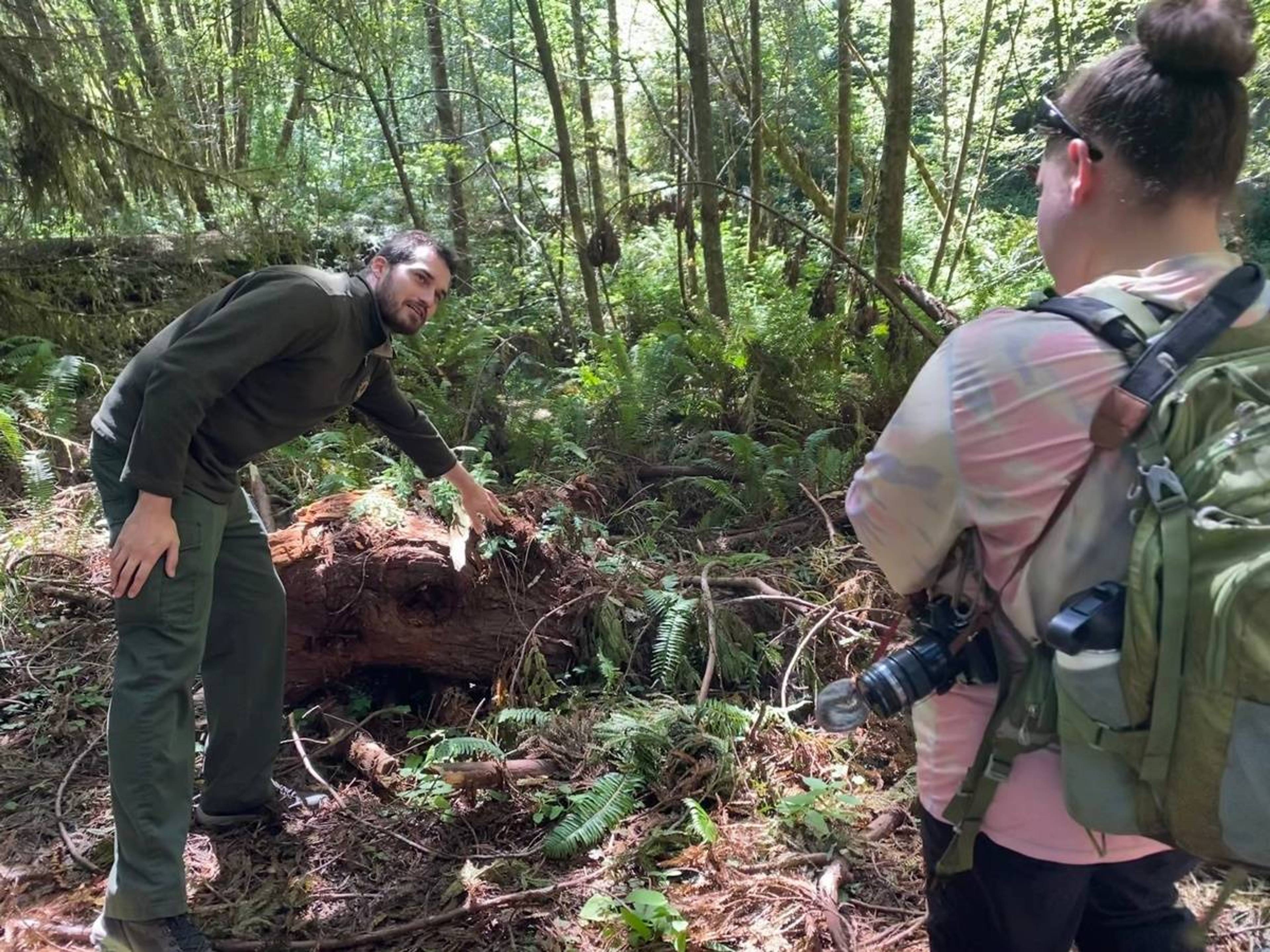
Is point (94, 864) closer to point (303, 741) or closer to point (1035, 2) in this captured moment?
point (303, 741)

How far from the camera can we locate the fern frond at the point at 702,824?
2750 millimetres

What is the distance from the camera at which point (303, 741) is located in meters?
3.58

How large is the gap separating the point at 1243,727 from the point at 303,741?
11.2 feet

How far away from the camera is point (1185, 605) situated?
106cm

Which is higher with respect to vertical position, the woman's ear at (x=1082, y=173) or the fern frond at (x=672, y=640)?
the woman's ear at (x=1082, y=173)

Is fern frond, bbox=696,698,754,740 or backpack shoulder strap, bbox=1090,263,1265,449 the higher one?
backpack shoulder strap, bbox=1090,263,1265,449

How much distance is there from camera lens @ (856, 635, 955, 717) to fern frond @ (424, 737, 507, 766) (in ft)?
7.08

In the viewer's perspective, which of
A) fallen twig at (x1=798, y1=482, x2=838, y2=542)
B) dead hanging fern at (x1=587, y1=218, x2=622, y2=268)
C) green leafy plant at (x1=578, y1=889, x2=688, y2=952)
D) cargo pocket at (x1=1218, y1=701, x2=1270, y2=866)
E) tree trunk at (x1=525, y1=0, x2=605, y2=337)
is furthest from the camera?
dead hanging fern at (x1=587, y1=218, x2=622, y2=268)

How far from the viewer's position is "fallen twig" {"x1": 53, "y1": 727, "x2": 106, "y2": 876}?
292 cm

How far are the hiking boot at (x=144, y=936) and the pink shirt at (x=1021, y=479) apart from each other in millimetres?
2314

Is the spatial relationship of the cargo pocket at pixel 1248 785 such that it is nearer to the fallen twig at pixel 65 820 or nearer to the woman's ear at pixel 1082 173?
the woman's ear at pixel 1082 173

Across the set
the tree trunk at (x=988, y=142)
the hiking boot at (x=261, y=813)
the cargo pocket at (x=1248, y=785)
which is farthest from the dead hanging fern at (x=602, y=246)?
the cargo pocket at (x=1248, y=785)

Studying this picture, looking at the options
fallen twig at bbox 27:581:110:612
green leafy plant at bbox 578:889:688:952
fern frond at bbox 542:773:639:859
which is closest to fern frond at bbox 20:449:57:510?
fallen twig at bbox 27:581:110:612

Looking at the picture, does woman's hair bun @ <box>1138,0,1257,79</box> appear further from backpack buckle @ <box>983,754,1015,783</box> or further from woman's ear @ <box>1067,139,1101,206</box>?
backpack buckle @ <box>983,754,1015,783</box>
